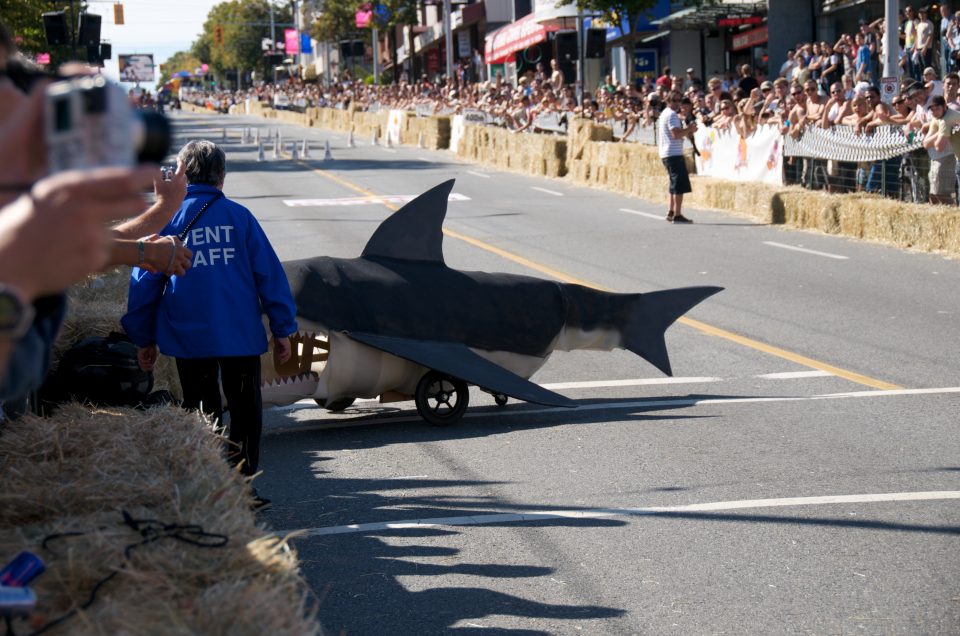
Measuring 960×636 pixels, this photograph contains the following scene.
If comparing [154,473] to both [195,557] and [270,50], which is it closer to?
[195,557]

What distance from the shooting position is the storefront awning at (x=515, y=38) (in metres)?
56.8

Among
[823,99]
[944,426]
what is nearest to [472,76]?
[823,99]

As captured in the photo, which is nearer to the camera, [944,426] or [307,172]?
[944,426]

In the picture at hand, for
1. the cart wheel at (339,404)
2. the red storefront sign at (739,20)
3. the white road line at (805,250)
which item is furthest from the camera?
the red storefront sign at (739,20)

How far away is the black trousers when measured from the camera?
20.4ft

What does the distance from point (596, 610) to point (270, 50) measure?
139944 mm

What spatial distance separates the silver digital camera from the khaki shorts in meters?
16.8

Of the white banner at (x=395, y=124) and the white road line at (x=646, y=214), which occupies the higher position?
the white banner at (x=395, y=124)

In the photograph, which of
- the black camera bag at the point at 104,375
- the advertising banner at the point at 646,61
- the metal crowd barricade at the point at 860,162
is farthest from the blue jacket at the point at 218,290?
the advertising banner at the point at 646,61

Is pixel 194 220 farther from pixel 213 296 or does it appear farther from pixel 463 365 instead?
pixel 463 365

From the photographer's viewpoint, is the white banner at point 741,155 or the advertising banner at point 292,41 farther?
the advertising banner at point 292,41

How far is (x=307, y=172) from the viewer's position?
117 feet

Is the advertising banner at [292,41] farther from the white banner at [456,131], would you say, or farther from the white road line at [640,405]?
the white road line at [640,405]

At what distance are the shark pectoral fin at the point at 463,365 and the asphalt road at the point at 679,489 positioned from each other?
255 millimetres
